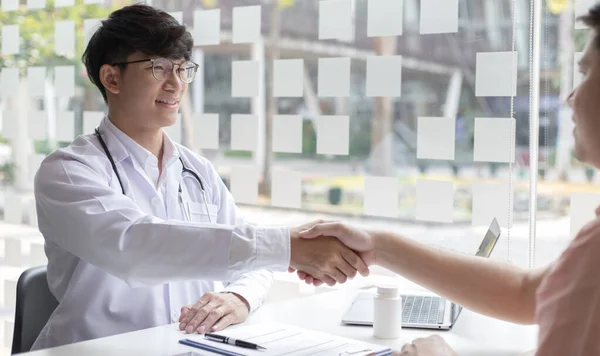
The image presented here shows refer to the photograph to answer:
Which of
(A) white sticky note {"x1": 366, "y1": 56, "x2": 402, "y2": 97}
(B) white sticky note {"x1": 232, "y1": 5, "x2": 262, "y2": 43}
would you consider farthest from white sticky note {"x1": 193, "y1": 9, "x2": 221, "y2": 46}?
(A) white sticky note {"x1": 366, "y1": 56, "x2": 402, "y2": 97}

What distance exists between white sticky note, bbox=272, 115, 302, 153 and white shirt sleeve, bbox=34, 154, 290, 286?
3.31 ft

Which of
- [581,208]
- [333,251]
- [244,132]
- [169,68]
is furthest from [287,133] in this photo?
[581,208]

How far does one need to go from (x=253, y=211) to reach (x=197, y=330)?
1.26 metres

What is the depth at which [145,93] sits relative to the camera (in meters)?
2.12

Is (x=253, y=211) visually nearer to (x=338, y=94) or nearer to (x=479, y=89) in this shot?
(x=338, y=94)

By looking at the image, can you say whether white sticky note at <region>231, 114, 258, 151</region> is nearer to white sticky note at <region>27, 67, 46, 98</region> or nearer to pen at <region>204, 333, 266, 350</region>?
white sticky note at <region>27, 67, 46, 98</region>

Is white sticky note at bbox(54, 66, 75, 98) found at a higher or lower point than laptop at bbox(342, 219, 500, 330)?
higher

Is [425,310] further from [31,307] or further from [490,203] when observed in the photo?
[31,307]

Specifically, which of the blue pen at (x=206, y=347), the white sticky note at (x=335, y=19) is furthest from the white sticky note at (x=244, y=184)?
the blue pen at (x=206, y=347)

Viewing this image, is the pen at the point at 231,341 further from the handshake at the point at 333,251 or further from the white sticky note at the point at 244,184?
the white sticky note at the point at 244,184

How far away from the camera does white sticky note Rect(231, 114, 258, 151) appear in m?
2.88

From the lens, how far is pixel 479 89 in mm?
2395

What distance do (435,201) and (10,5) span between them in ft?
8.33

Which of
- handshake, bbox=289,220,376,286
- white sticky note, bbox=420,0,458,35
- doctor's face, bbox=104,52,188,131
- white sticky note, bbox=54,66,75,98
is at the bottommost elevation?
handshake, bbox=289,220,376,286
